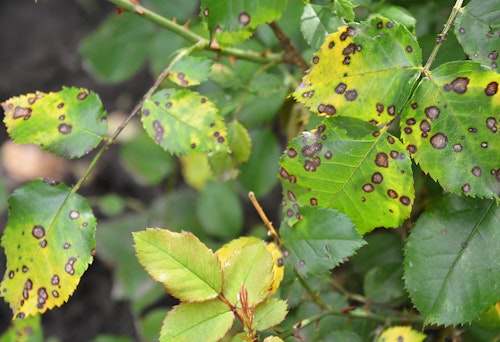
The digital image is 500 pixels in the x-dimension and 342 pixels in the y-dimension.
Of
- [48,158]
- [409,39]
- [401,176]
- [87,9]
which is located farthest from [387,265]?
[87,9]

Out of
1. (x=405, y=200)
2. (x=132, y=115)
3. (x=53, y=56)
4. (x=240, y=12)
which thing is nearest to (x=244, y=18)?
(x=240, y=12)

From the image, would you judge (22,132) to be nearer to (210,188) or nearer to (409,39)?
(409,39)

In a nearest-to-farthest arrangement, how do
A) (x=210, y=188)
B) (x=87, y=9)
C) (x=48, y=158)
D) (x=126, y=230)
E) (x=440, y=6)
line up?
(x=440, y=6) < (x=210, y=188) < (x=126, y=230) < (x=48, y=158) < (x=87, y=9)

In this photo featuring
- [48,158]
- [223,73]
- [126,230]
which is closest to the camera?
[223,73]

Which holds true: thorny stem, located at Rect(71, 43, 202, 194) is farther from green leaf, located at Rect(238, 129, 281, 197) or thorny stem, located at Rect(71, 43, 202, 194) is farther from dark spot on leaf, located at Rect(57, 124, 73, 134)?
green leaf, located at Rect(238, 129, 281, 197)

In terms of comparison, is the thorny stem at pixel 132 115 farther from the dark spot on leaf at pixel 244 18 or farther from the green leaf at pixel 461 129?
the green leaf at pixel 461 129

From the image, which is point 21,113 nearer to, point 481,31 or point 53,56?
point 481,31

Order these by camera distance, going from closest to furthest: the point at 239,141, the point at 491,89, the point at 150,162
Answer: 1. the point at 491,89
2. the point at 239,141
3. the point at 150,162
